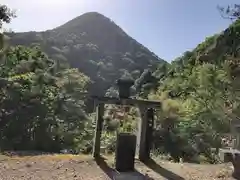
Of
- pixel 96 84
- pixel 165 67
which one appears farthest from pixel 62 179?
pixel 96 84

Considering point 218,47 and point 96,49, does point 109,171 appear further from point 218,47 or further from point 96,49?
point 96,49

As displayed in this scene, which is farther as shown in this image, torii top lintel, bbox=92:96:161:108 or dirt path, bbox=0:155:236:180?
torii top lintel, bbox=92:96:161:108

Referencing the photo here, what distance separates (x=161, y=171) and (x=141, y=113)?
4.94 ft

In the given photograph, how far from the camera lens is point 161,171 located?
6934mm

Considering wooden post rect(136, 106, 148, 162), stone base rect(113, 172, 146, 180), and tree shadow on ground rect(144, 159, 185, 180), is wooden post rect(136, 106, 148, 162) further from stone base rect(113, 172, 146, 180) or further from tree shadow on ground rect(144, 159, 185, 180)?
stone base rect(113, 172, 146, 180)

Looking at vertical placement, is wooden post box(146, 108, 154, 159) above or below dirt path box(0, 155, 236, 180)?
above

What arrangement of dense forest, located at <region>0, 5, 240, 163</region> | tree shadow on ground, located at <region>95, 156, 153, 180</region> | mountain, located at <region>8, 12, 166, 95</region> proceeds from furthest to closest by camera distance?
mountain, located at <region>8, 12, 166, 95</region>
dense forest, located at <region>0, 5, 240, 163</region>
tree shadow on ground, located at <region>95, 156, 153, 180</region>

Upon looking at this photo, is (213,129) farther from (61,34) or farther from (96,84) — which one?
(61,34)

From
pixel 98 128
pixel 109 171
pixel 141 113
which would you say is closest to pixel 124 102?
pixel 141 113

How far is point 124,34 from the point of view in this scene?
60.4 meters

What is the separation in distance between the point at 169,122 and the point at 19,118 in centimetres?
625

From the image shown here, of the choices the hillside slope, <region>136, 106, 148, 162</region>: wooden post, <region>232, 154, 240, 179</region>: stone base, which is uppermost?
the hillside slope

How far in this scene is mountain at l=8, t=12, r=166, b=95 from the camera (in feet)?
137

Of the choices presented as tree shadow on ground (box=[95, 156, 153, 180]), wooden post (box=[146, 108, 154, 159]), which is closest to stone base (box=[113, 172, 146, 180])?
tree shadow on ground (box=[95, 156, 153, 180])
